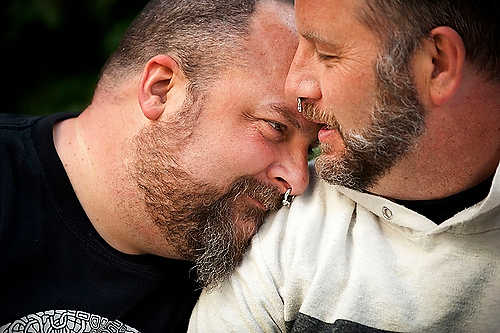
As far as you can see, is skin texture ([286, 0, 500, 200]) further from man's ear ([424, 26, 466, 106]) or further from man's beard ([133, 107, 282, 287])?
man's beard ([133, 107, 282, 287])

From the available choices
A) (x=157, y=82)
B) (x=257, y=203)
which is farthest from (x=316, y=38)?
(x=157, y=82)

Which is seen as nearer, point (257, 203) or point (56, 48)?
point (257, 203)

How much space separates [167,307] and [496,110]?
122 centimetres

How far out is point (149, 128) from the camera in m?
2.60

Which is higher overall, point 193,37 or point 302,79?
point 193,37

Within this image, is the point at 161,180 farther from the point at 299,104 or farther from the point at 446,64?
the point at 446,64

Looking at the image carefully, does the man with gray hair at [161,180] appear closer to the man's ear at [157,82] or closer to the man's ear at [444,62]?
the man's ear at [157,82]

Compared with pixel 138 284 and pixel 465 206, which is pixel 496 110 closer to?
pixel 465 206

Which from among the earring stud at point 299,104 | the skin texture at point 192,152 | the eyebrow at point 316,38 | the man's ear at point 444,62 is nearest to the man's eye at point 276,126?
the skin texture at point 192,152

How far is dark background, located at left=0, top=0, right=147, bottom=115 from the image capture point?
4.58 metres

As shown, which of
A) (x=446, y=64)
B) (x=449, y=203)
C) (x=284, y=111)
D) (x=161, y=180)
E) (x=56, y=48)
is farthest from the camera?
(x=56, y=48)

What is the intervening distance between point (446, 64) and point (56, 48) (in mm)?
3305

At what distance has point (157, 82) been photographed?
104 inches

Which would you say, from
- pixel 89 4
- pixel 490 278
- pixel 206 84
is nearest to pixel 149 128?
pixel 206 84
